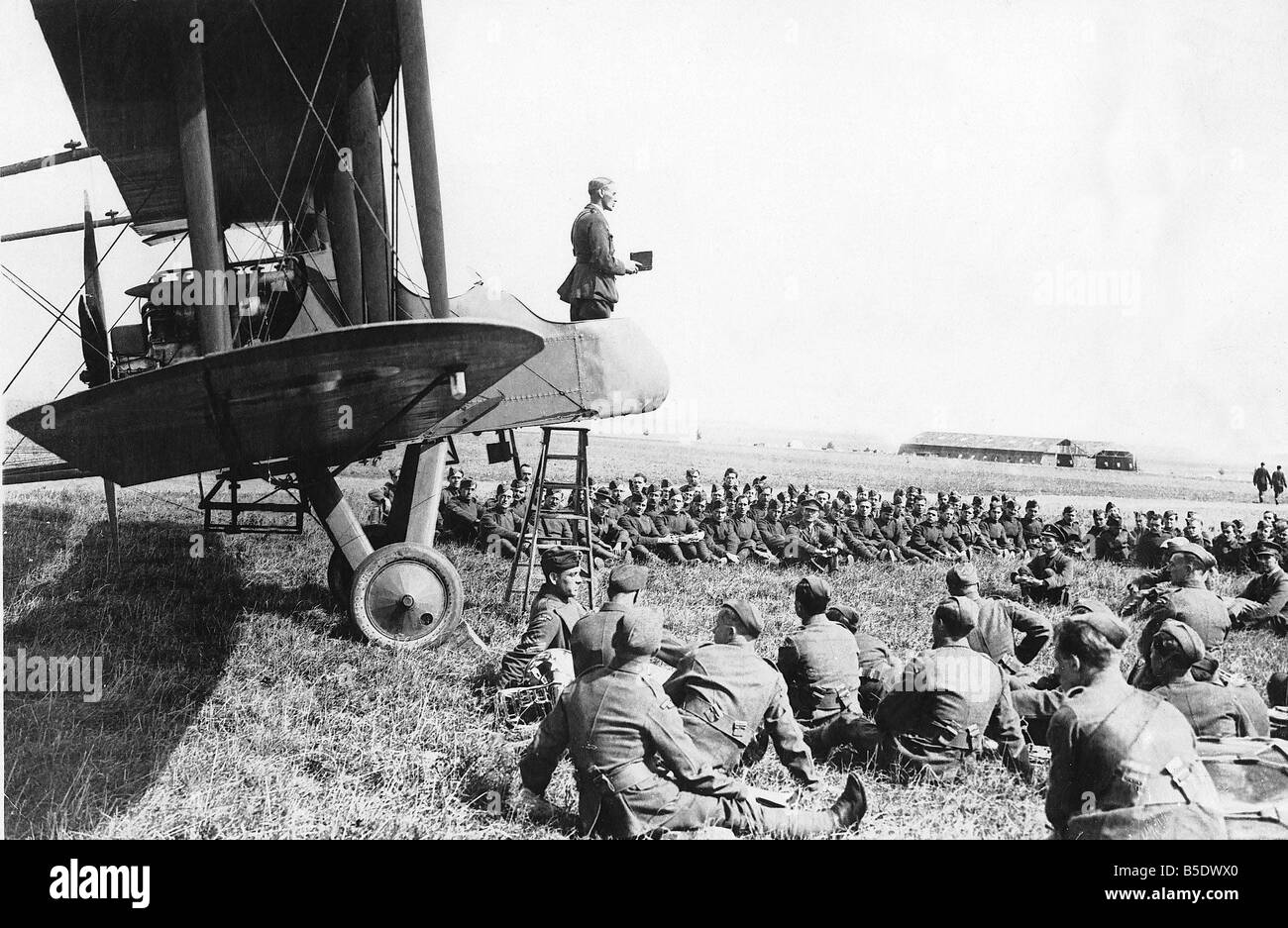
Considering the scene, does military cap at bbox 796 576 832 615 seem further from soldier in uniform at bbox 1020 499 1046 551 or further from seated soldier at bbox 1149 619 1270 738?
soldier in uniform at bbox 1020 499 1046 551

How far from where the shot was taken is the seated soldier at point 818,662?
481 centimetres

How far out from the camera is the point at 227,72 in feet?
19.3

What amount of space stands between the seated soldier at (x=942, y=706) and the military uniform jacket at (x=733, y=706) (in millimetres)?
516

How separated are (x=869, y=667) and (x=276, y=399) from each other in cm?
414

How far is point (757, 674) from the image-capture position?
405 cm

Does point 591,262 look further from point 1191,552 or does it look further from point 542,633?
point 1191,552

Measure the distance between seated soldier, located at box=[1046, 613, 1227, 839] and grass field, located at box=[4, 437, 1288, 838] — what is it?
90 centimetres

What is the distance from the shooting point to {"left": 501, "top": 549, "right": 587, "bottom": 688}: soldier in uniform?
5.04 metres

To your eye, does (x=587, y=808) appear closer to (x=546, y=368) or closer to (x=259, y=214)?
(x=546, y=368)

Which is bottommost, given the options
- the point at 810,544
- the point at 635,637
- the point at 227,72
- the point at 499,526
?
the point at 810,544

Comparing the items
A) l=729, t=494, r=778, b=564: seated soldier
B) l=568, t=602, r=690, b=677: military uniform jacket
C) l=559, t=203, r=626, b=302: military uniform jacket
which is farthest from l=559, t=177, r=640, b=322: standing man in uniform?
l=729, t=494, r=778, b=564: seated soldier

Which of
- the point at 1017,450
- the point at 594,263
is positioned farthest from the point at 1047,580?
the point at 1017,450
